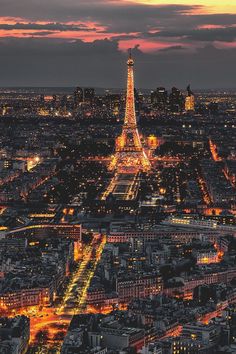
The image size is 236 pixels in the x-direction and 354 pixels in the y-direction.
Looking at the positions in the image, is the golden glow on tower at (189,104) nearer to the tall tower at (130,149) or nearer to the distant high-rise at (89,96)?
the distant high-rise at (89,96)

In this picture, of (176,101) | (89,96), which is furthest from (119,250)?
(89,96)

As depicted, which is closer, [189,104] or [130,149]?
[130,149]

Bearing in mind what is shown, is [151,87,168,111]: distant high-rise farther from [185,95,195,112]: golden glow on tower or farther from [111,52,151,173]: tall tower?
[111,52,151,173]: tall tower

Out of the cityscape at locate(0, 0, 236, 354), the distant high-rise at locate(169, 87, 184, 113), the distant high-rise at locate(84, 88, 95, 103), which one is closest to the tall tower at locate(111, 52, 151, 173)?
the cityscape at locate(0, 0, 236, 354)

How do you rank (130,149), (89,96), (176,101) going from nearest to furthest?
(130,149) < (176,101) < (89,96)

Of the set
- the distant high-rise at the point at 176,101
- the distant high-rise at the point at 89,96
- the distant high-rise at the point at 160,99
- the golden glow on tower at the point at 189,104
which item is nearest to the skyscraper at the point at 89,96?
the distant high-rise at the point at 89,96

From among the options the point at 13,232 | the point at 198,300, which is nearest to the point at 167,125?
the point at 13,232

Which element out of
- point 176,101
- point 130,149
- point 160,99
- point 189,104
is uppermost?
point 130,149

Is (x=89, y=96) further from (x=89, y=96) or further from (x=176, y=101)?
(x=176, y=101)
